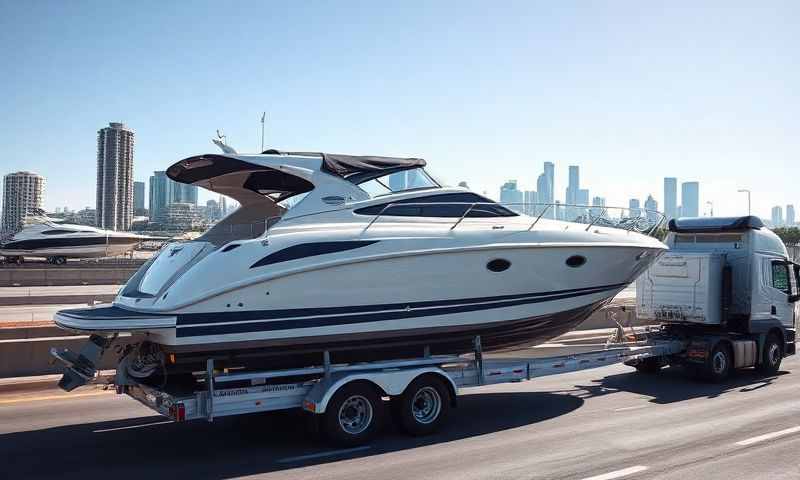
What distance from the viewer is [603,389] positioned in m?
12.1

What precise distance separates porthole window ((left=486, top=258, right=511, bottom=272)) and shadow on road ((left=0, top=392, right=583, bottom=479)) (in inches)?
84.0

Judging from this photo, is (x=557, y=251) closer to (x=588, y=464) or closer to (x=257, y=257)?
(x=588, y=464)

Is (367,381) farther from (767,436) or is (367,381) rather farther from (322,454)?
(767,436)

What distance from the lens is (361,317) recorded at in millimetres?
8805

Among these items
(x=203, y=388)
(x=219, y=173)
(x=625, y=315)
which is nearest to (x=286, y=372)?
(x=203, y=388)

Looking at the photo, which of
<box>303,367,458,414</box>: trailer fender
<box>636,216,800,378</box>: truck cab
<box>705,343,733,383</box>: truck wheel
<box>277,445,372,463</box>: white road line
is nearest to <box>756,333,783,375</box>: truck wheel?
<box>636,216,800,378</box>: truck cab

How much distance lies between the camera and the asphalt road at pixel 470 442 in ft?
23.9

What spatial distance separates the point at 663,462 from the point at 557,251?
3.58m

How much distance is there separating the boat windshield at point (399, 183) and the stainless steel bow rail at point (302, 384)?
2391 mm

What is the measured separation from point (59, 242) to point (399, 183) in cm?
4619

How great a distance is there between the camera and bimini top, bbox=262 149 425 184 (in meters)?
9.72

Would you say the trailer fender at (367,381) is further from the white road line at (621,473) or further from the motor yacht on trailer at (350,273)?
the white road line at (621,473)

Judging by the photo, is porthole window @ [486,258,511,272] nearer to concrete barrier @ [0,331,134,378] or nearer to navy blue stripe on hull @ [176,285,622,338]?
navy blue stripe on hull @ [176,285,622,338]

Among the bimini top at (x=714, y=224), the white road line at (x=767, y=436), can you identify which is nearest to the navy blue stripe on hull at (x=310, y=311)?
the white road line at (x=767, y=436)
